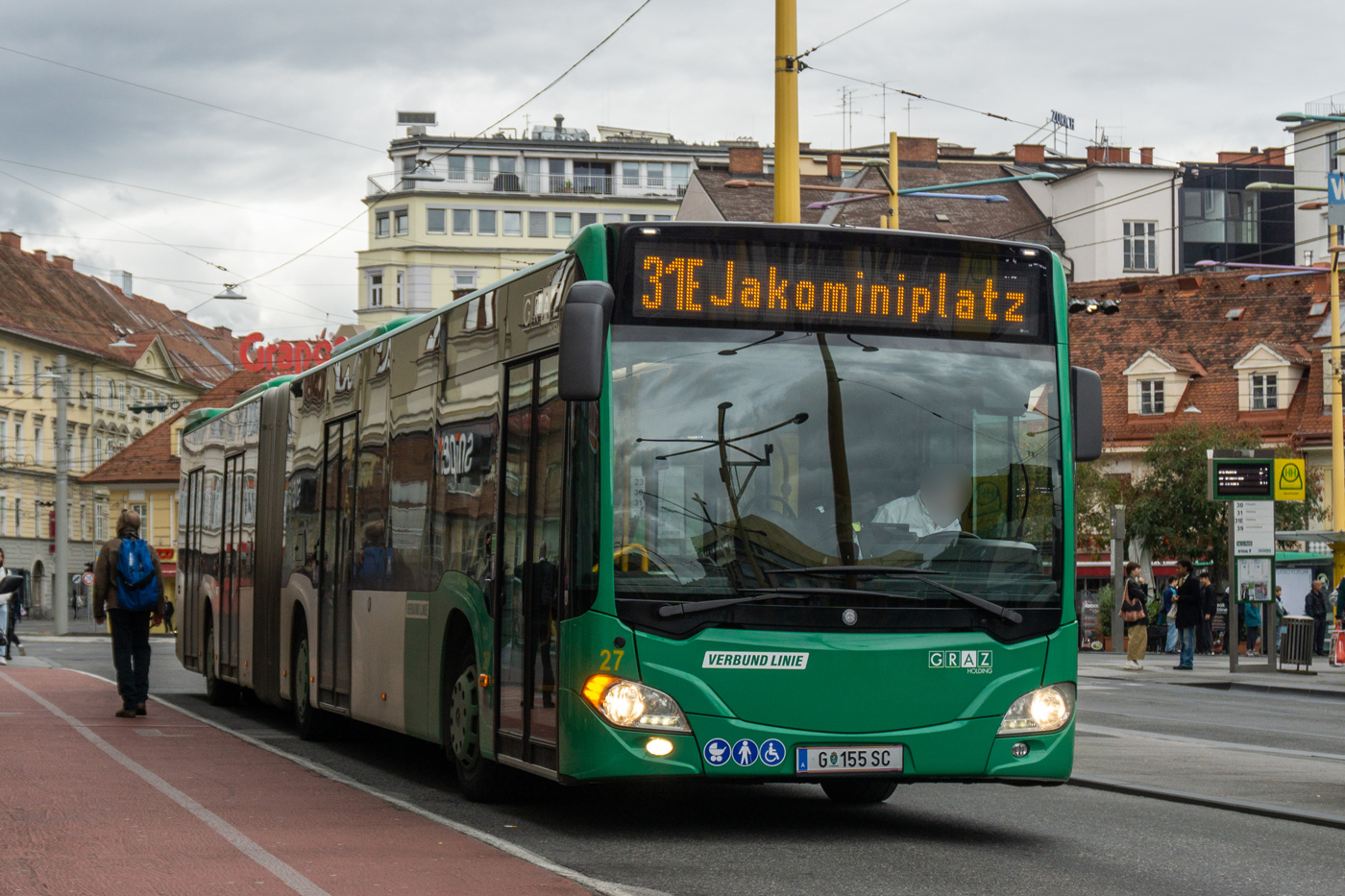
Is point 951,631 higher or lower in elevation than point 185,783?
higher

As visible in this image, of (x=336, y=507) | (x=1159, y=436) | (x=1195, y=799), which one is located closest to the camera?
(x=1195, y=799)

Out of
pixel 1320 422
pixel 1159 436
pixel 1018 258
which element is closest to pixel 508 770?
pixel 1018 258

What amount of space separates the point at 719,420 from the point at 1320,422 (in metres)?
51.7

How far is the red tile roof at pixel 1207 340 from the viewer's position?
190ft

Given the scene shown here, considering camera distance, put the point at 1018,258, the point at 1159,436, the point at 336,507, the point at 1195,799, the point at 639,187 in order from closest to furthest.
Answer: the point at 1018,258
the point at 1195,799
the point at 336,507
the point at 1159,436
the point at 639,187

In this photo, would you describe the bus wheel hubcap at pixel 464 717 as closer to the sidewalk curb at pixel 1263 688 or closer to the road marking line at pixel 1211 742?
the road marking line at pixel 1211 742

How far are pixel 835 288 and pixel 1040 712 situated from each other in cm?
229

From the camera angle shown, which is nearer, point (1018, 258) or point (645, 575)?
point (645, 575)

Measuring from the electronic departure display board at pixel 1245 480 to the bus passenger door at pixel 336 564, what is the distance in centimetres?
1892

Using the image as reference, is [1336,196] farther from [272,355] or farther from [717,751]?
[272,355]

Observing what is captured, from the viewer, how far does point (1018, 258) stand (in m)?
9.42

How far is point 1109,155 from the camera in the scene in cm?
8175

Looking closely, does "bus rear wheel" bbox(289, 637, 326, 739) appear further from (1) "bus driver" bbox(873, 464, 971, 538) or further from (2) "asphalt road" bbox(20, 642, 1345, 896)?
(1) "bus driver" bbox(873, 464, 971, 538)

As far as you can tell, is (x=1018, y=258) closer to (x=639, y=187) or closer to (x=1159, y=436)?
(x=1159, y=436)
